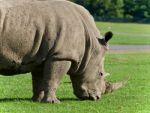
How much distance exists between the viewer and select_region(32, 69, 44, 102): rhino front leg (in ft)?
37.9

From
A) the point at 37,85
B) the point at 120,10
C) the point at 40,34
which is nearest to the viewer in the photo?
the point at 40,34

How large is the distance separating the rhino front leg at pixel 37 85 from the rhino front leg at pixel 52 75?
0.56ft

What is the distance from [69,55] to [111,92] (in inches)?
76.7

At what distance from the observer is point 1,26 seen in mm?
10414

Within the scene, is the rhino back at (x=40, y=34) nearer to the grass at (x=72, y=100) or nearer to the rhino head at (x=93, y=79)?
the rhino head at (x=93, y=79)

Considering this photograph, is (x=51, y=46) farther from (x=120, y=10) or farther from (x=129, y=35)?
(x=120, y=10)

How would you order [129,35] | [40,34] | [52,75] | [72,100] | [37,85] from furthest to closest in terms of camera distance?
[129,35] < [72,100] < [37,85] < [52,75] < [40,34]

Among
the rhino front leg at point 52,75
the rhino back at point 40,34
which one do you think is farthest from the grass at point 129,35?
the rhino front leg at point 52,75

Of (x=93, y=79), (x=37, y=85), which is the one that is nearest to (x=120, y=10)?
(x=93, y=79)

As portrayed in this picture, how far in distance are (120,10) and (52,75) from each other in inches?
3597

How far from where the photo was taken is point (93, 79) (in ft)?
39.3

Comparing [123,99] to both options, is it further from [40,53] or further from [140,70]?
[140,70]

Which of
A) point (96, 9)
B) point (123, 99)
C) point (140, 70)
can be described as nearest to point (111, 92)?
point (123, 99)

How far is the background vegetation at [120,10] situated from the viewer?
9468cm
